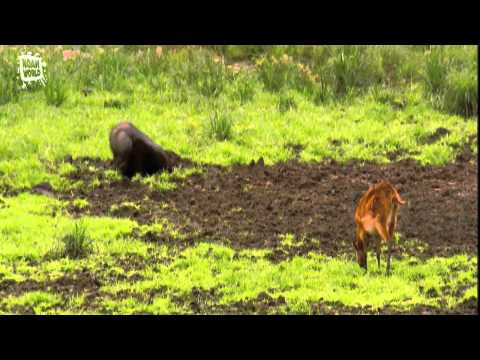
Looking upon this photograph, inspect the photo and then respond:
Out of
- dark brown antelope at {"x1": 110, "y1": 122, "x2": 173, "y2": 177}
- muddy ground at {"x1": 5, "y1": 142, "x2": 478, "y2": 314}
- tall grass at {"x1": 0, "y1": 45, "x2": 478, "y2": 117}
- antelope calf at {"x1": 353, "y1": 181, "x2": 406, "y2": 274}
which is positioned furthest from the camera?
tall grass at {"x1": 0, "y1": 45, "x2": 478, "y2": 117}

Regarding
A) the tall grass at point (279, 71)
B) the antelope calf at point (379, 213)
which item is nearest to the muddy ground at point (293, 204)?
the antelope calf at point (379, 213)

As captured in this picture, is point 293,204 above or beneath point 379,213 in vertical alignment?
beneath

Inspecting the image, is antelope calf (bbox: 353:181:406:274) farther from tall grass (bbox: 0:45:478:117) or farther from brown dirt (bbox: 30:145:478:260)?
tall grass (bbox: 0:45:478:117)

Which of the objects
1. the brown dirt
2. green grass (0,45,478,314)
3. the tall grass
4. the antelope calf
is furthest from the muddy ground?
the tall grass

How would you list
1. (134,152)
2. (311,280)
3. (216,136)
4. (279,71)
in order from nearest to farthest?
(311,280), (134,152), (216,136), (279,71)

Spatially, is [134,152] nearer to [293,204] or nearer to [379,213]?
[293,204]

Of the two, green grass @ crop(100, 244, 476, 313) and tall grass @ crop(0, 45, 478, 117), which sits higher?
tall grass @ crop(0, 45, 478, 117)

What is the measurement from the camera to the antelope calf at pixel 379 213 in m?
11.8

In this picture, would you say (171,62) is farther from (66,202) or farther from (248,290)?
(248,290)

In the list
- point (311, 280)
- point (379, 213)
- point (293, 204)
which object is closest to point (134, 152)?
point (293, 204)

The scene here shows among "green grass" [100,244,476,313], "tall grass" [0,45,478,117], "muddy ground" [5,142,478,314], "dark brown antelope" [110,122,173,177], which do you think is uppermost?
"tall grass" [0,45,478,117]

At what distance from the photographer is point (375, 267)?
12367mm

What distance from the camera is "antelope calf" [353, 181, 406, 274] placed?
11.8 meters

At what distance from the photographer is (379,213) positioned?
11859mm
